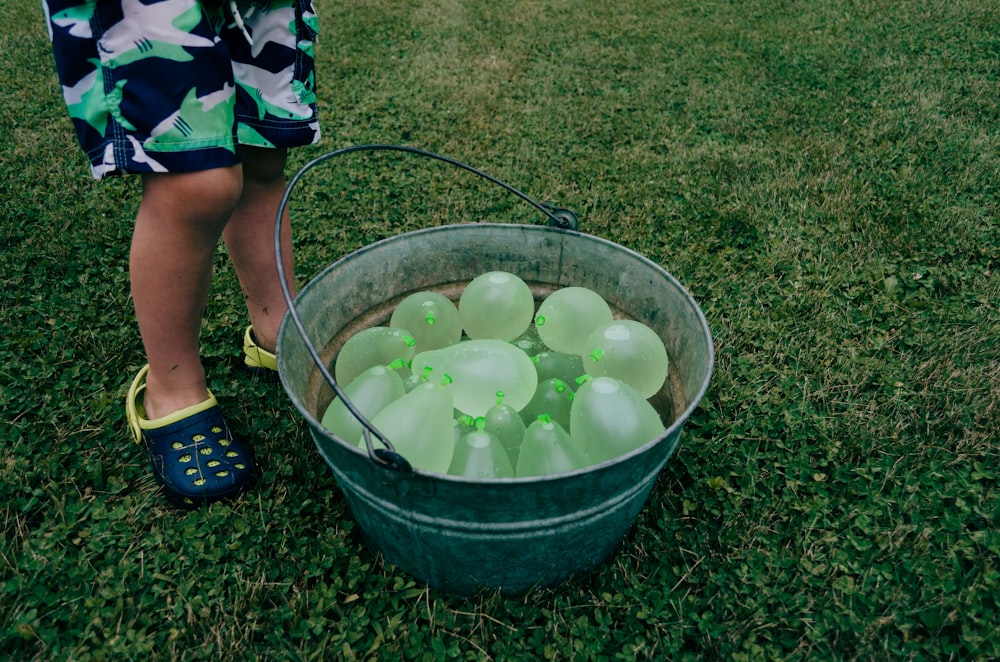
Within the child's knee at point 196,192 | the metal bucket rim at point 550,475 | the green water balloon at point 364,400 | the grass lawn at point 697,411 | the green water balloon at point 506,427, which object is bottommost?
the grass lawn at point 697,411

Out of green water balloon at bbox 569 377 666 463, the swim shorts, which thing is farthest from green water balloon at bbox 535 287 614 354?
the swim shorts

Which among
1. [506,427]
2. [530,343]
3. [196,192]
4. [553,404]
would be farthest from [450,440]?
[196,192]

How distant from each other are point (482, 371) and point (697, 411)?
2.35 ft

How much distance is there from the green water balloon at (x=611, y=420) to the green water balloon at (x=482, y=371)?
16 cm

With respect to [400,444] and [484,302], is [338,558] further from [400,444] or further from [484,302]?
[484,302]

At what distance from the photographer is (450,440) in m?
1.31

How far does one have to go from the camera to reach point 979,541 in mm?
1457

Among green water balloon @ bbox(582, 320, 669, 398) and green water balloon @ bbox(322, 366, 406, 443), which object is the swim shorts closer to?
green water balloon @ bbox(322, 366, 406, 443)

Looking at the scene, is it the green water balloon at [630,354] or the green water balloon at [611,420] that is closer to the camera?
the green water balloon at [611,420]

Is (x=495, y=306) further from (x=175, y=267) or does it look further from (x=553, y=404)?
(x=175, y=267)

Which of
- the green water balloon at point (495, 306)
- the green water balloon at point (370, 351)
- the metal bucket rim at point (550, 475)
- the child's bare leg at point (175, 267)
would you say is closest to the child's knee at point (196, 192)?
the child's bare leg at point (175, 267)

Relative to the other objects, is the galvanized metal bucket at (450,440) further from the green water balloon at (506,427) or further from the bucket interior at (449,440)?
the green water balloon at (506,427)

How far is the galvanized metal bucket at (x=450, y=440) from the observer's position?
1.09 meters

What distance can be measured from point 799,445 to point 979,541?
0.41m
